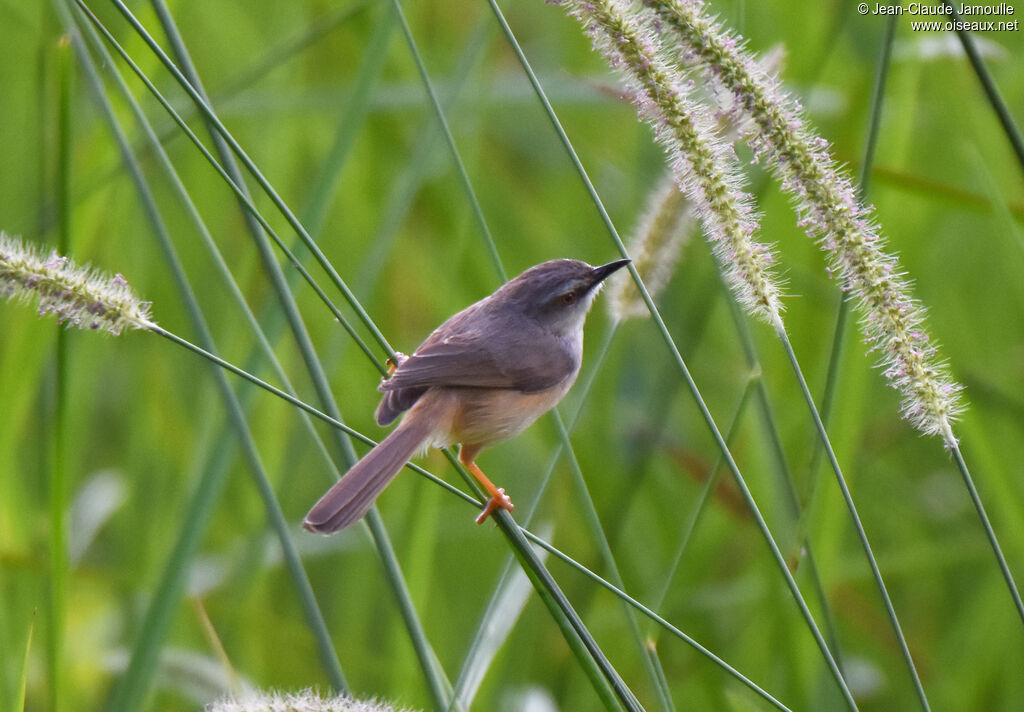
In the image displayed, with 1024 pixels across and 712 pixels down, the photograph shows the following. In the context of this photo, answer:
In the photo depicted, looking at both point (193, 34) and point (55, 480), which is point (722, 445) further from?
point (193, 34)

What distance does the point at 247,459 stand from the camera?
2027 millimetres

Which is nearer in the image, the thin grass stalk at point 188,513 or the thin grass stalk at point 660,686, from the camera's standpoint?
the thin grass stalk at point 660,686

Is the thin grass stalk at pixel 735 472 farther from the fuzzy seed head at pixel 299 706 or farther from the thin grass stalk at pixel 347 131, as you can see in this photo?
the thin grass stalk at pixel 347 131

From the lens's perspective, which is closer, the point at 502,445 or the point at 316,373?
the point at 316,373

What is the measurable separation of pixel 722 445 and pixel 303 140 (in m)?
3.38

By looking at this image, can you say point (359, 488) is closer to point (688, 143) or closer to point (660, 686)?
point (660, 686)

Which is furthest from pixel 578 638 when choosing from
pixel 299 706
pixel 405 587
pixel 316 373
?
pixel 316 373

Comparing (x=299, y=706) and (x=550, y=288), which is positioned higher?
(x=550, y=288)

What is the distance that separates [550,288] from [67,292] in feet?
4.63

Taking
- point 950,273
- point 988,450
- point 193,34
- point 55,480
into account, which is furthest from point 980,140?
point 193,34

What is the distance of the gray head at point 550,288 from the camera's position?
2.74m

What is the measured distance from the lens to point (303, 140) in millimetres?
4613

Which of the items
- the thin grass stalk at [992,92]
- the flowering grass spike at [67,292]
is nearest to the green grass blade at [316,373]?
the flowering grass spike at [67,292]

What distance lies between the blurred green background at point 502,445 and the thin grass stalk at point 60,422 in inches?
20.6
